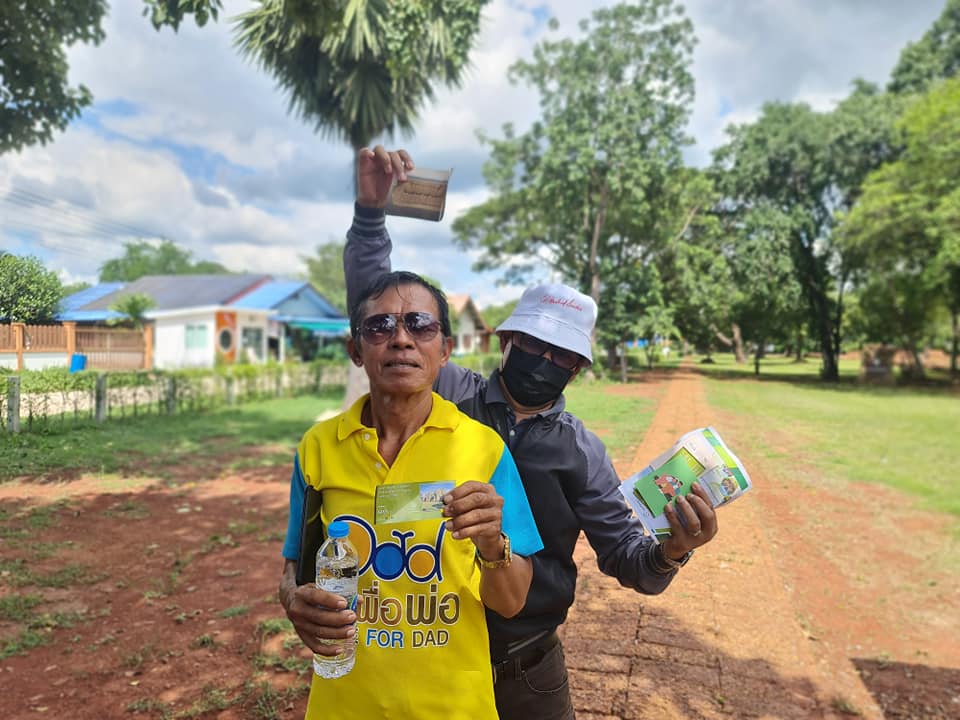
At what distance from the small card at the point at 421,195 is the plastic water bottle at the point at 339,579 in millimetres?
1102

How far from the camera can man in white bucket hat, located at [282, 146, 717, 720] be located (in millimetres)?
1711

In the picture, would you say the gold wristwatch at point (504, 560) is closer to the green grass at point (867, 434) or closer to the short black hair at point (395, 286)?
the short black hair at point (395, 286)

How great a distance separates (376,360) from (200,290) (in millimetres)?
22253

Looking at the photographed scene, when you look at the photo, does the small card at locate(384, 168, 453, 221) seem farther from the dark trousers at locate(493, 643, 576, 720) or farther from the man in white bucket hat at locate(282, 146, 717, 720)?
the dark trousers at locate(493, 643, 576, 720)

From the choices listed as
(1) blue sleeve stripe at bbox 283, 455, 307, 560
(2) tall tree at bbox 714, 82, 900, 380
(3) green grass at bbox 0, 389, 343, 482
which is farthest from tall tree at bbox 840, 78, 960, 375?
(1) blue sleeve stripe at bbox 283, 455, 307, 560

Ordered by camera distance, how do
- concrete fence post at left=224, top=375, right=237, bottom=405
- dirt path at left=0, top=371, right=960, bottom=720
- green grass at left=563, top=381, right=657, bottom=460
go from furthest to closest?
concrete fence post at left=224, top=375, right=237, bottom=405 → green grass at left=563, top=381, right=657, bottom=460 → dirt path at left=0, top=371, right=960, bottom=720

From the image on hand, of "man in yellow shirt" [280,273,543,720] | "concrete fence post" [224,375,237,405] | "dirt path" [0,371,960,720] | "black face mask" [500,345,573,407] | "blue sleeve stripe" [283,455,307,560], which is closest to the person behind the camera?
"man in yellow shirt" [280,273,543,720]

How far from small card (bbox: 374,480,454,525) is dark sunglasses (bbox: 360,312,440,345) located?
0.38 meters

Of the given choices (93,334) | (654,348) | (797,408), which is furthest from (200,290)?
(93,334)

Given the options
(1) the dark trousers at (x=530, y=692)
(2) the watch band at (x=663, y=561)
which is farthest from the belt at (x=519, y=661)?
(2) the watch band at (x=663, y=561)

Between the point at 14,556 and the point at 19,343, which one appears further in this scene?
the point at 14,556

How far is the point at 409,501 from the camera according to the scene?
1.36 m

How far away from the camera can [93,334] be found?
3.38m

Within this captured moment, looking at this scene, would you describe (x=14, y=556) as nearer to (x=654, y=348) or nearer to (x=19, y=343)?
(x=19, y=343)
